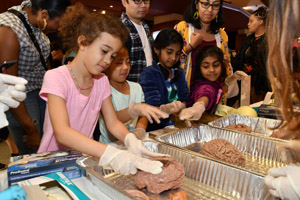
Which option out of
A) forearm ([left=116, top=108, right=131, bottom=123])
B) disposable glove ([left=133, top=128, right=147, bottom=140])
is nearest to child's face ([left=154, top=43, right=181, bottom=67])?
forearm ([left=116, top=108, right=131, bottom=123])

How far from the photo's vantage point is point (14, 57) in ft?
5.48

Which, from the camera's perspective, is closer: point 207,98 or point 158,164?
point 158,164

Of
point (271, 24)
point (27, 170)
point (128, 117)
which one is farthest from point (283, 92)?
point (128, 117)

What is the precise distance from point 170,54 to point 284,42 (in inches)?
53.5

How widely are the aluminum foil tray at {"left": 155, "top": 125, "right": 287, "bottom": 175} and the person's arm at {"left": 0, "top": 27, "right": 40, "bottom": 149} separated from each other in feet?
3.31

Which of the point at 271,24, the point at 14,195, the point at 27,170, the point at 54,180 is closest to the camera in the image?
the point at 14,195

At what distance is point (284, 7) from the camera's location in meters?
0.63

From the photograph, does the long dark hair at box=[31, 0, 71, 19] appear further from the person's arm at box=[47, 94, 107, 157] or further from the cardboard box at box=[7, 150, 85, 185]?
the cardboard box at box=[7, 150, 85, 185]

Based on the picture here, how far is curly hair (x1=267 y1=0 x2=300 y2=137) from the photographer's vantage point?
25.0 inches

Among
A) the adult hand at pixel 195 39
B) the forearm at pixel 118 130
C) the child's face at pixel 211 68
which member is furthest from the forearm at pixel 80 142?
the adult hand at pixel 195 39

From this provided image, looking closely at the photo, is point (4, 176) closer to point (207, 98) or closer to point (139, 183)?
point (139, 183)

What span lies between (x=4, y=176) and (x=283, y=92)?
90 centimetres

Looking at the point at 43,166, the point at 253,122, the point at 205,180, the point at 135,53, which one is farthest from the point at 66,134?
the point at 253,122

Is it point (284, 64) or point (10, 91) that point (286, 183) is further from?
point (10, 91)
